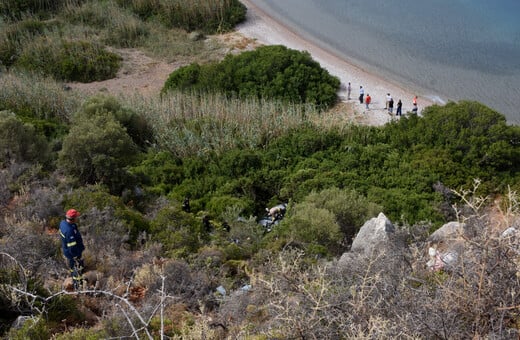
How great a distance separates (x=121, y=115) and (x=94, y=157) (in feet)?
10.8

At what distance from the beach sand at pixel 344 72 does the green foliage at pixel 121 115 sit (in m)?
7.35

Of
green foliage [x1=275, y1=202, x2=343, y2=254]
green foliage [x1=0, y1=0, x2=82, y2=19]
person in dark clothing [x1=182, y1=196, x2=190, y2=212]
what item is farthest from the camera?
green foliage [x1=0, y1=0, x2=82, y2=19]

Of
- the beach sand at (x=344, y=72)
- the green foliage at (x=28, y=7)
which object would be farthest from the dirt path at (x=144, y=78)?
the green foliage at (x=28, y=7)

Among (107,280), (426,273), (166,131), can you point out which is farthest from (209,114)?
(426,273)

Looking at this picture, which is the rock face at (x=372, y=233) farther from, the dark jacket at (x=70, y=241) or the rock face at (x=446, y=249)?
the dark jacket at (x=70, y=241)

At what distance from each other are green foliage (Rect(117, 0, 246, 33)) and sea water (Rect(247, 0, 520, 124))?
3.21 m

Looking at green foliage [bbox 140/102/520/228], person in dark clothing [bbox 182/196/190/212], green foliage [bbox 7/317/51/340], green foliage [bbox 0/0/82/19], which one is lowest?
person in dark clothing [bbox 182/196/190/212]

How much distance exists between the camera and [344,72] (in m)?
21.0

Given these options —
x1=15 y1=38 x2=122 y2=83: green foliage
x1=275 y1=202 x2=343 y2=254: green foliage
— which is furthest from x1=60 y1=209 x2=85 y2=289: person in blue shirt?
x1=15 y1=38 x2=122 y2=83: green foliage

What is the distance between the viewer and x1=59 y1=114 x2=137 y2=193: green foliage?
9930 millimetres

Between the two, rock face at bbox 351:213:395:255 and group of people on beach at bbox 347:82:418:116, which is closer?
rock face at bbox 351:213:395:255

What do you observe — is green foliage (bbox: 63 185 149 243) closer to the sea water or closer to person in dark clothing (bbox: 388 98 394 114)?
person in dark clothing (bbox: 388 98 394 114)

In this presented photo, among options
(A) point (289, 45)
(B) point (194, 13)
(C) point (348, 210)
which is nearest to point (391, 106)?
(A) point (289, 45)

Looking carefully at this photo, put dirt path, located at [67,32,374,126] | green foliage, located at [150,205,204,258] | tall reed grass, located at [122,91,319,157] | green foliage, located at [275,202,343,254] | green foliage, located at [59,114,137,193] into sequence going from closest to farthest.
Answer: green foliage, located at [150,205,204,258] → green foliage, located at [275,202,343,254] → green foliage, located at [59,114,137,193] → tall reed grass, located at [122,91,319,157] → dirt path, located at [67,32,374,126]
